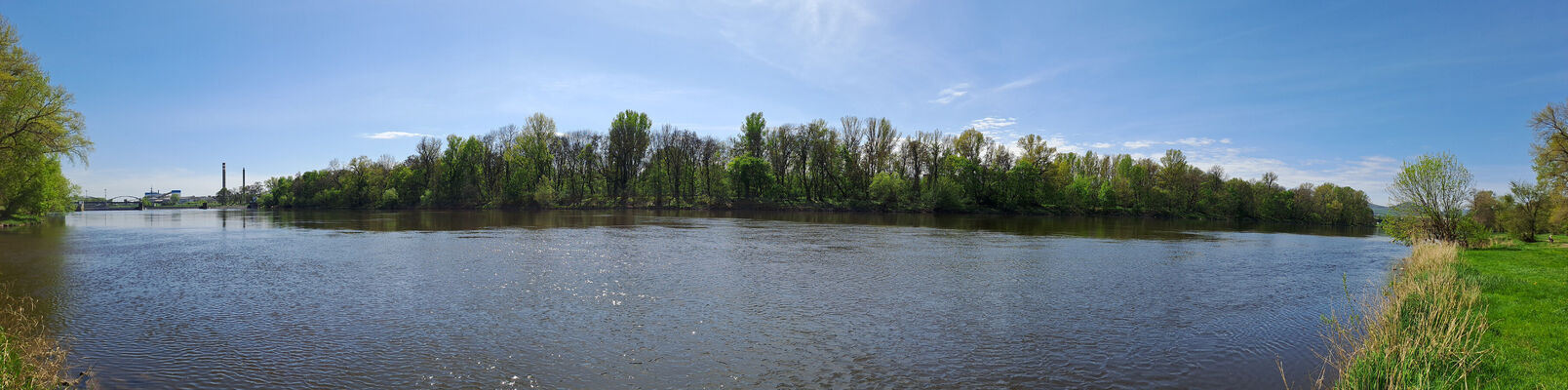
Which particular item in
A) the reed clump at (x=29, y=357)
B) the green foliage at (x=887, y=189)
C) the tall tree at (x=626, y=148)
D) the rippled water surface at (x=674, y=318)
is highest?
the tall tree at (x=626, y=148)

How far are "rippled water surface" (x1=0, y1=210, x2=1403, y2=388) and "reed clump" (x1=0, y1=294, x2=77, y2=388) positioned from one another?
36 centimetres

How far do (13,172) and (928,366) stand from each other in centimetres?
5251

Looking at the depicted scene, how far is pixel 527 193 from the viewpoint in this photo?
276 feet

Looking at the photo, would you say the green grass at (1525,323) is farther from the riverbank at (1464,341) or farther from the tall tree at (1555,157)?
the tall tree at (1555,157)

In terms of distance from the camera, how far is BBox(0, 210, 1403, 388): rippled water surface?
8.12m

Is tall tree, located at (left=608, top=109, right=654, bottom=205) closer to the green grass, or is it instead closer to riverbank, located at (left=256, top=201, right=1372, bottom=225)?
riverbank, located at (left=256, top=201, right=1372, bottom=225)

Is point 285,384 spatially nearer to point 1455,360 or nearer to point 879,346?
point 879,346

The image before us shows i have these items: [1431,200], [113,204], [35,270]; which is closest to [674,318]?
[35,270]

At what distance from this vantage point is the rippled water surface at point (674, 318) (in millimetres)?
8117

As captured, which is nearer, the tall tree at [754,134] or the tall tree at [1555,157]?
the tall tree at [1555,157]

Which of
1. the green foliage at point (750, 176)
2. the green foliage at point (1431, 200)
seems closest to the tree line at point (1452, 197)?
the green foliage at point (1431, 200)

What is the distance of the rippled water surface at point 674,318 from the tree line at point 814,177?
56.1m

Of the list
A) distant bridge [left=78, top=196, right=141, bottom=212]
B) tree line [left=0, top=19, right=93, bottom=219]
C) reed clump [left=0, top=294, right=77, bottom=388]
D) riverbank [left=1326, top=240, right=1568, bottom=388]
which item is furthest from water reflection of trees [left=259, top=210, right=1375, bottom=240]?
distant bridge [left=78, top=196, right=141, bottom=212]

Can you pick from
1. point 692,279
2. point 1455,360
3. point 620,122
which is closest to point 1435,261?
point 1455,360
